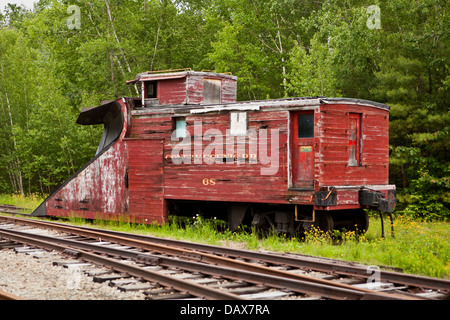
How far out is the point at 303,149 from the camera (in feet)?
41.4

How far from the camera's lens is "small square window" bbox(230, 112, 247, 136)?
13.5m

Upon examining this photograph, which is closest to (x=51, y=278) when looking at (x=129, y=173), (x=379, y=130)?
(x=129, y=173)

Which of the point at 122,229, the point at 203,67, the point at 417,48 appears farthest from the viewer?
the point at 203,67

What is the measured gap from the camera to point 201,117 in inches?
566

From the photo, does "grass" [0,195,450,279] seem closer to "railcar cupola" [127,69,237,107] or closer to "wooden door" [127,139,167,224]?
"wooden door" [127,139,167,224]

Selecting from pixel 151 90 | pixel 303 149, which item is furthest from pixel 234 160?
pixel 151 90

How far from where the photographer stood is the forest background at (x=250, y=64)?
21.1 meters

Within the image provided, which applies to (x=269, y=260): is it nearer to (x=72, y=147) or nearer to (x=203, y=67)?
(x=72, y=147)

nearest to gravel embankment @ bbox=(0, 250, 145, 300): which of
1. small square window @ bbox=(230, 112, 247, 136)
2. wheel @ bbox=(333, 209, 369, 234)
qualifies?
small square window @ bbox=(230, 112, 247, 136)

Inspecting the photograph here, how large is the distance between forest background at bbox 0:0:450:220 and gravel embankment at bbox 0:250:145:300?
15430 millimetres

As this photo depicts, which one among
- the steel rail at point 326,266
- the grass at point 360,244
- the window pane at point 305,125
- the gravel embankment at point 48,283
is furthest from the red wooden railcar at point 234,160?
the gravel embankment at point 48,283

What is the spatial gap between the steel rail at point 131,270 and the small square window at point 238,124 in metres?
5.30

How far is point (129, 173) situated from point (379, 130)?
749cm

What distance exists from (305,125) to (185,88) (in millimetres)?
4586
